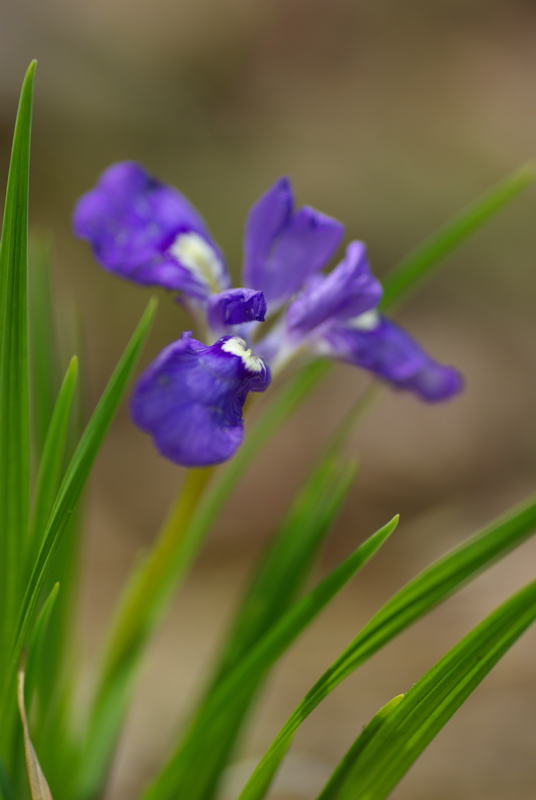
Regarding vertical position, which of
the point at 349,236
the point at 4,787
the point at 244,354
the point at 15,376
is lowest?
the point at 4,787

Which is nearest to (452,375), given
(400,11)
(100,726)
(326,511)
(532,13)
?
(326,511)

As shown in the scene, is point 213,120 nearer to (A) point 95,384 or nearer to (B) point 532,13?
(A) point 95,384

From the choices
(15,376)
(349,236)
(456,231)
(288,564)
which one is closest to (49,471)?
(15,376)

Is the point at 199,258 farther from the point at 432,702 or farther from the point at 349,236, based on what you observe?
the point at 349,236

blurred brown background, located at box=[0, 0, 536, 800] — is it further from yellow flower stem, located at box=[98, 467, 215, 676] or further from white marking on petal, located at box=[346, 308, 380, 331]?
white marking on petal, located at box=[346, 308, 380, 331]

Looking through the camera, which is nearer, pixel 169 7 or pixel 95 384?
pixel 95 384

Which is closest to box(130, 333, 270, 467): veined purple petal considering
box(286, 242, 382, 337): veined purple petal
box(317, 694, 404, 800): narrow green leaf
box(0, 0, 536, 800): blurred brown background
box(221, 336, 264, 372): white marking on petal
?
box(221, 336, 264, 372): white marking on petal
